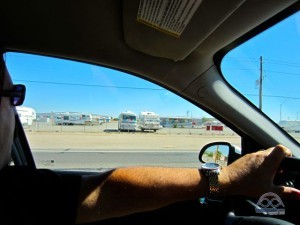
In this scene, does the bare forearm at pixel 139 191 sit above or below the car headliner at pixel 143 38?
below

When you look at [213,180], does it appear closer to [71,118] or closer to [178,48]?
[178,48]

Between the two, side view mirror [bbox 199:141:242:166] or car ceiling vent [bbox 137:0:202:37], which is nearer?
car ceiling vent [bbox 137:0:202:37]

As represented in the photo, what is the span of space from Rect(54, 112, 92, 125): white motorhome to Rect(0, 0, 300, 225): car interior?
2.75 metres

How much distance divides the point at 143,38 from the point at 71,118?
16.6 feet

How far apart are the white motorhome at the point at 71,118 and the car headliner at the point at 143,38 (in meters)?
3.00

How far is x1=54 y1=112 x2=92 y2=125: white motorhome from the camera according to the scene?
579cm

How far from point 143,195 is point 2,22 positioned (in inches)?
65.7

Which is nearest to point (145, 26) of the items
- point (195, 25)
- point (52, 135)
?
point (195, 25)

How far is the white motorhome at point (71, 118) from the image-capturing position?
579cm

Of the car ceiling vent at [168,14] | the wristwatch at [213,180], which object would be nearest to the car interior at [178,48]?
the car ceiling vent at [168,14]

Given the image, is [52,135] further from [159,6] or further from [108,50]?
[159,6]

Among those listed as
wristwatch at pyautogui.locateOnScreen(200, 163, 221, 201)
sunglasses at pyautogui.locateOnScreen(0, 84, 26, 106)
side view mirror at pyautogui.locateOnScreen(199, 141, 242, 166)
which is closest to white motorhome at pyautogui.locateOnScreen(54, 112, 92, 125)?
side view mirror at pyautogui.locateOnScreen(199, 141, 242, 166)

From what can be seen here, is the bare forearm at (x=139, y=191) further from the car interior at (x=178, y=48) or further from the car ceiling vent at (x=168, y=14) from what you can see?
the car ceiling vent at (x=168, y=14)

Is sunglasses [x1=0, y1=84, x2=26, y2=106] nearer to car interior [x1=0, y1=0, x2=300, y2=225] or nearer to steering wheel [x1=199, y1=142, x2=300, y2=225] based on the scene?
car interior [x1=0, y1=0, x2=300, y2=225]
